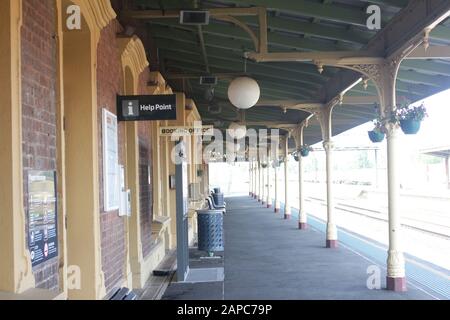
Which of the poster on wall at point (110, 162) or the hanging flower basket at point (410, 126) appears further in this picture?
the hanging flower basket at point (410, 126)

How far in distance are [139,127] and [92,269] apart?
11.1 ft

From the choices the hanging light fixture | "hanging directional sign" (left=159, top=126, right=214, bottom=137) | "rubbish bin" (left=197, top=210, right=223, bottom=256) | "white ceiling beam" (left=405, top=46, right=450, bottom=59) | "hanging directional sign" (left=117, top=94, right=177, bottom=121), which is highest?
"white ceiling beam" (left=405, top=46, right=450, bottom=59)

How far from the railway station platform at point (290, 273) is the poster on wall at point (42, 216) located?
3255 mm

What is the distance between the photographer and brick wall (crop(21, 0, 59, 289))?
310 cm

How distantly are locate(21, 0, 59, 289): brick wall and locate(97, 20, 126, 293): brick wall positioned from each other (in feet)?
4.16

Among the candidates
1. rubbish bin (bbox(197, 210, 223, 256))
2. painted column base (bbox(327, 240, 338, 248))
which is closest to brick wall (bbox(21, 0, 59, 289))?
rubbish bin (bbox(197, 210, 223, 256))

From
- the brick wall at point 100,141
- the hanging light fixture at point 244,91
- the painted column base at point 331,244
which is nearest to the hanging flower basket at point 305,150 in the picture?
the painted column base at point 331,244

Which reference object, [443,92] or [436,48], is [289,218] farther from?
[436,48]

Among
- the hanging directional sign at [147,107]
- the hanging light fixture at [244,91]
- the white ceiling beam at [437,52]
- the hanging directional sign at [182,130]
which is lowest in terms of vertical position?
the hanging directional sign at [182,130]

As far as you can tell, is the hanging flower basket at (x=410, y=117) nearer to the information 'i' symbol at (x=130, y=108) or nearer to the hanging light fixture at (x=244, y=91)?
the hanging light fixture at (x=244, y=91)

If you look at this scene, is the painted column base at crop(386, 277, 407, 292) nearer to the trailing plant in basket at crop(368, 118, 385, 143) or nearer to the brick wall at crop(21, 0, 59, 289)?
the trailing plant in basket at crop(368, 118, 385, 143)

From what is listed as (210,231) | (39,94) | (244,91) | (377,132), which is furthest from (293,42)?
(39,94)

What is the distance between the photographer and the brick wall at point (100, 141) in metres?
4.99

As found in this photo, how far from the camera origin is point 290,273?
8.00m
